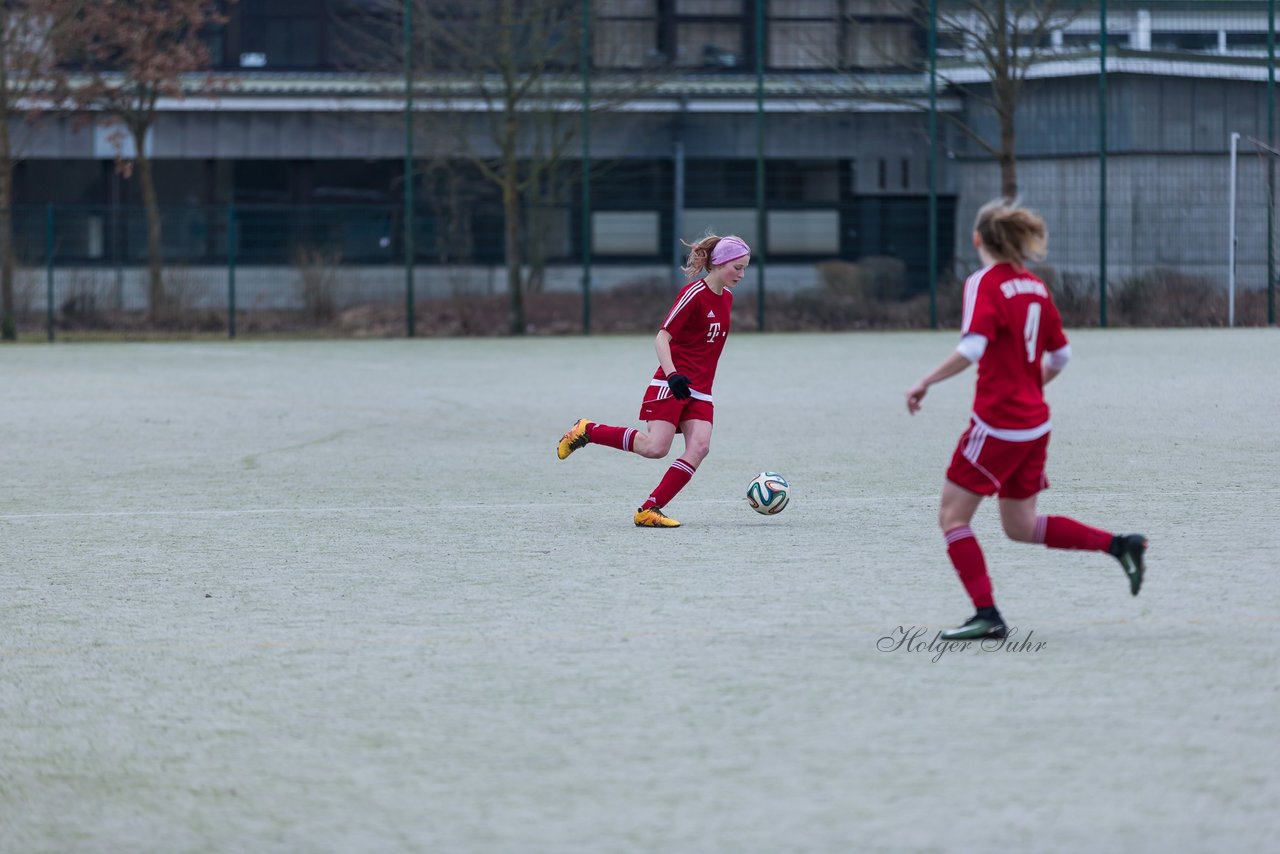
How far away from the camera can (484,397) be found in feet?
59.1

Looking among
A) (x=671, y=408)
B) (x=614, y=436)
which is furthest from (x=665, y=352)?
(x=614, y=436)

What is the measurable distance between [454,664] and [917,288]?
2508cm

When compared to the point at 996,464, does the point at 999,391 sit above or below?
above

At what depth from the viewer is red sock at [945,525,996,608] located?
6227 mm

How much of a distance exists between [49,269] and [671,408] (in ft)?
71.4

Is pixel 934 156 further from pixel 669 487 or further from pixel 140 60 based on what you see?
pixel 669 487

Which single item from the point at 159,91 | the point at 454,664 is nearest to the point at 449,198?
the point at 159,91

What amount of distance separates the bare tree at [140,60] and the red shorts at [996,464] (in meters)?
24.7

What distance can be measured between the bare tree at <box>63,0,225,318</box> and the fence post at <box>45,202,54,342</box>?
4.36 feet

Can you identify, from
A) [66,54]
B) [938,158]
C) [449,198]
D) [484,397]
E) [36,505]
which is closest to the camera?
[36,505]

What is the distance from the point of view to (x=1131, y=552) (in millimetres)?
6328

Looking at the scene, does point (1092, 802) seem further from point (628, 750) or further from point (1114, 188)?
point (1114, 188)

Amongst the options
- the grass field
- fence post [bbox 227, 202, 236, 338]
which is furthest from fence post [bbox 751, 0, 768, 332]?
the grass field

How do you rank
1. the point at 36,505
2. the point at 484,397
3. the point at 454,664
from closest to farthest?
the point at 454,664, the point at 36,505, the point at 484,397
